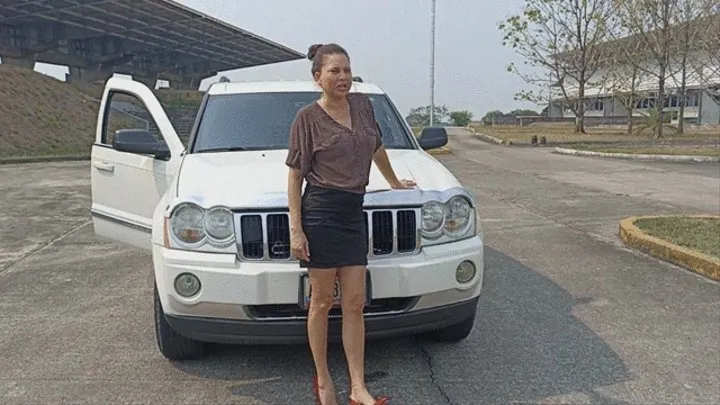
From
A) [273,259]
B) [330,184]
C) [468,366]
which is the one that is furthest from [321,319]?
[468,366]

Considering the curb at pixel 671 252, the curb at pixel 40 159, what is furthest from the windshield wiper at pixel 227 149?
the curb at pixel 40 159

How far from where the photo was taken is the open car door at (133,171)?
437 cm

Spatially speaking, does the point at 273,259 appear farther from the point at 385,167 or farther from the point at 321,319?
the point at 385,167

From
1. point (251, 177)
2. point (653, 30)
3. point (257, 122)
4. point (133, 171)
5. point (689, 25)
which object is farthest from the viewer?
point (653, 30)

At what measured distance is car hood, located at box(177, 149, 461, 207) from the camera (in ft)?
10.3

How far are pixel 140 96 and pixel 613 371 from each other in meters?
3.85

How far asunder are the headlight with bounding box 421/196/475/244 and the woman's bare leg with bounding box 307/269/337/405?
26.7 inches

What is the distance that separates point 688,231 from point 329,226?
536 centimetres

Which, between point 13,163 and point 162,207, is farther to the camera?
point 13,163

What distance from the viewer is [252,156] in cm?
399

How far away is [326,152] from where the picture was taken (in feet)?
9.06

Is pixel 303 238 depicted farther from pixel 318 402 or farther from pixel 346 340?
pixel 318 402

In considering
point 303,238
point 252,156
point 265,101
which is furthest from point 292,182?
point 265,101

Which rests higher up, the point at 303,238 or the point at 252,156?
the point at 252,156
